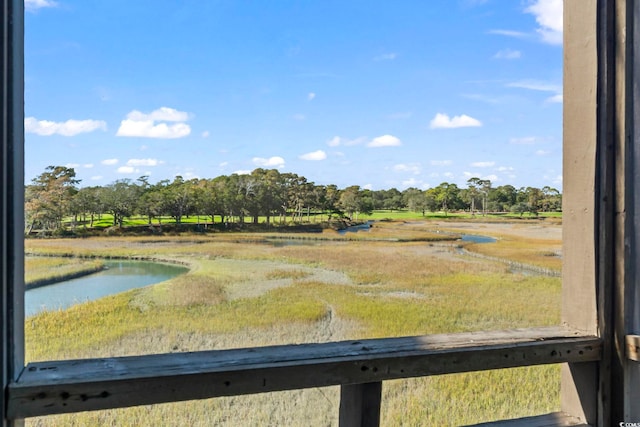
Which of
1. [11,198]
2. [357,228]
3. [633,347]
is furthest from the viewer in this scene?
[357,228]

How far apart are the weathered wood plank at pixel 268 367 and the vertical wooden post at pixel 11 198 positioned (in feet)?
0.19

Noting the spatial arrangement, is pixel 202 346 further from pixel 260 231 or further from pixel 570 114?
pixel 570 114

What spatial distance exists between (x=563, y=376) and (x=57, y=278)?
5.07 ft

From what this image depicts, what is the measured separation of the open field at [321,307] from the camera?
1.41 m

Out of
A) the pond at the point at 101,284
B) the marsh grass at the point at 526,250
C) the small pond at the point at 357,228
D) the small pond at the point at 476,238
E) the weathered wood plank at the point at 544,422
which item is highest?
the small pond at the point at 357,228

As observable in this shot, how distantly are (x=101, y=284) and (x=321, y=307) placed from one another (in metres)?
0.78

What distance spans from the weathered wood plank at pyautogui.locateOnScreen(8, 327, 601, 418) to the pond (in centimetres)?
58

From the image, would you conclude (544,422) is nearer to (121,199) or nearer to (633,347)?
(633,347)

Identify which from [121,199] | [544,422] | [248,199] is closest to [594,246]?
[544,422]

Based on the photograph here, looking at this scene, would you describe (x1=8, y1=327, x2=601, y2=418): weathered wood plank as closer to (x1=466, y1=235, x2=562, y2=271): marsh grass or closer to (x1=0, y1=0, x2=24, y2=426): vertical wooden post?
(x1=0, y1=0, x2=24, y2=426): vertical wooden post

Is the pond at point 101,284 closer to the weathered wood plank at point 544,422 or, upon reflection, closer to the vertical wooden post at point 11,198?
the vertical wooden post at point 11,198

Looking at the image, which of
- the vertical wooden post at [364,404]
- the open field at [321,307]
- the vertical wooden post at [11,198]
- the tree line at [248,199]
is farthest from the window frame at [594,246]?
the tree line at [248,199]

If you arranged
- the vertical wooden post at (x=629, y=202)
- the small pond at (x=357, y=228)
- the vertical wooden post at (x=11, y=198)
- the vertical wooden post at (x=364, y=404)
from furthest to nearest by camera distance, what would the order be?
the small pond at (x=357, y=228), the vertical wooden post at (x=629, y=202), the vertical wooden post at (x=364, y=404), the vertical wooden post at (x=11, y=198)

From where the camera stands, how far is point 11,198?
0.81 metres
